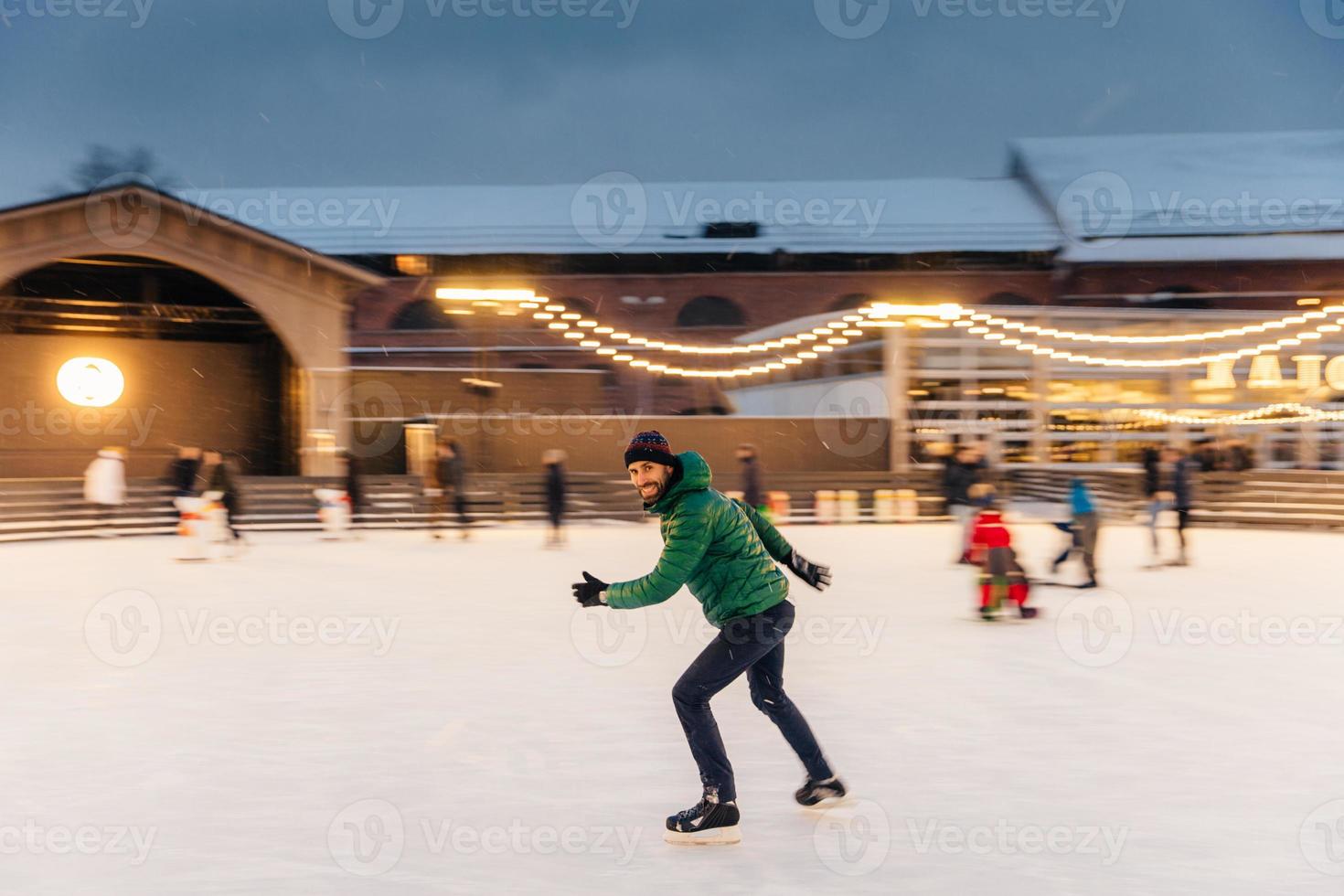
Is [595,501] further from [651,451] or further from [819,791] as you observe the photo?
Result: [651,451]

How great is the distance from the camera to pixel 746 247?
35969 mm

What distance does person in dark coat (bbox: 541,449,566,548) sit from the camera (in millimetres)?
17547

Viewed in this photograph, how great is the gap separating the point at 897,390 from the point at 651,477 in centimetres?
2434

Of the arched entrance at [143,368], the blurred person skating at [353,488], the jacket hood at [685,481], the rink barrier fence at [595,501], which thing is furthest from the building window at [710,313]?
the jacket hood at [685,481]

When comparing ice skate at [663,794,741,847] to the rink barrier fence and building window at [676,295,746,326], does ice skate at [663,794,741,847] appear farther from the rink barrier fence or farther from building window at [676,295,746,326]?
building window at [676,295,746,326]

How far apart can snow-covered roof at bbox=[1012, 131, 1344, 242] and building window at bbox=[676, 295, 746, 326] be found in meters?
10.0

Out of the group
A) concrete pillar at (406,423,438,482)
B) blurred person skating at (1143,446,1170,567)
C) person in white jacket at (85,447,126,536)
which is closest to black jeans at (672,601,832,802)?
blurred person skating at (1143,446,1170,567)

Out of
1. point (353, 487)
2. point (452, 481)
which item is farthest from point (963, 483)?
point (353, 487)

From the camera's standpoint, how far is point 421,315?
107ft

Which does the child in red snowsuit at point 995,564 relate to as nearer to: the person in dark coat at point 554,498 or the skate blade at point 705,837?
the skate blade at point 705,837

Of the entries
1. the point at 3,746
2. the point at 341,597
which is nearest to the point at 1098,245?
the point at 341,597

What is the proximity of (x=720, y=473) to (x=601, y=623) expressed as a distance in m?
16.6

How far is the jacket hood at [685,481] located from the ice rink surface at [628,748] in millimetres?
1205

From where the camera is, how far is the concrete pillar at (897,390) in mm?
27594
